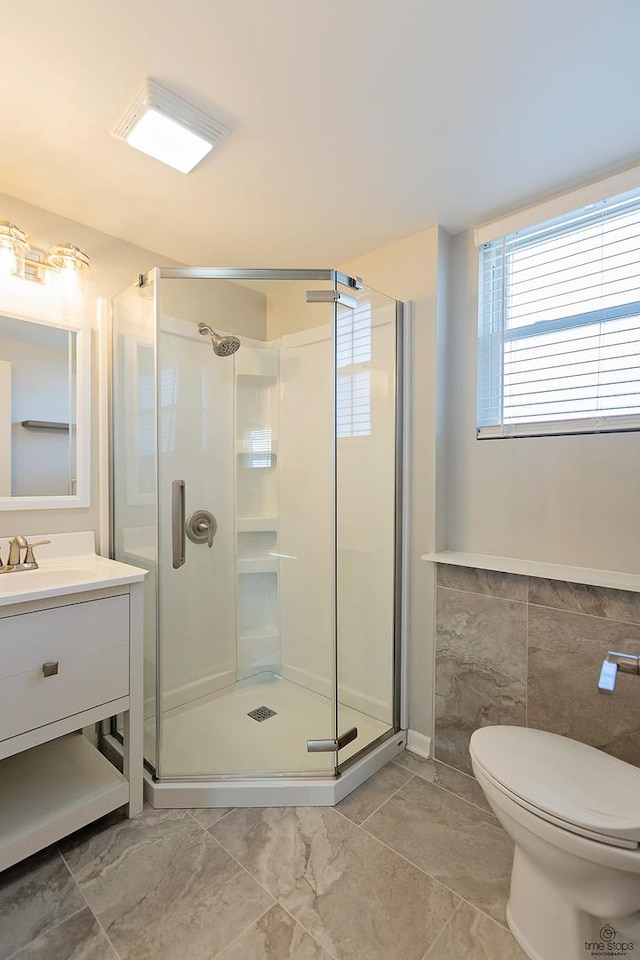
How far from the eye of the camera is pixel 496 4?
1043 mm

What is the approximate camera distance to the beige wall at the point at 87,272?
70.9 inches

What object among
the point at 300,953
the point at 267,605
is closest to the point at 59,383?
the point at 267,605

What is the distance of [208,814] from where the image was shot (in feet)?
5.38

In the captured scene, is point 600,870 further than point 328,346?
No

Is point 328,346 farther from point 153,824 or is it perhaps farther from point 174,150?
point 153,824

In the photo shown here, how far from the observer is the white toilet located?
1.02m

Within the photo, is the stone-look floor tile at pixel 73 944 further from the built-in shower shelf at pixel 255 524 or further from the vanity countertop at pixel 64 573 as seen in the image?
the built-in shower shelf at pixel 255 524

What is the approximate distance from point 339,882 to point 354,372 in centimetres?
180

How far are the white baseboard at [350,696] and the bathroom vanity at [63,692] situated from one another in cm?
82

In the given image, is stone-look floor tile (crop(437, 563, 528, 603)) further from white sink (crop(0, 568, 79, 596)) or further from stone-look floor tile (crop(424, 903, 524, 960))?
white sink (crop(0, 568, 79, 596))

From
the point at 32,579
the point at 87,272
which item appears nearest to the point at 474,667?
the point at 32,579

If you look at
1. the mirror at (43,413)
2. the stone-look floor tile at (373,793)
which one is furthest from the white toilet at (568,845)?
the mirror at (43,413)

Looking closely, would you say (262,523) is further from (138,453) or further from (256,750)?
(256,750)

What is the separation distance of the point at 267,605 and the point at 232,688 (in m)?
0.45
